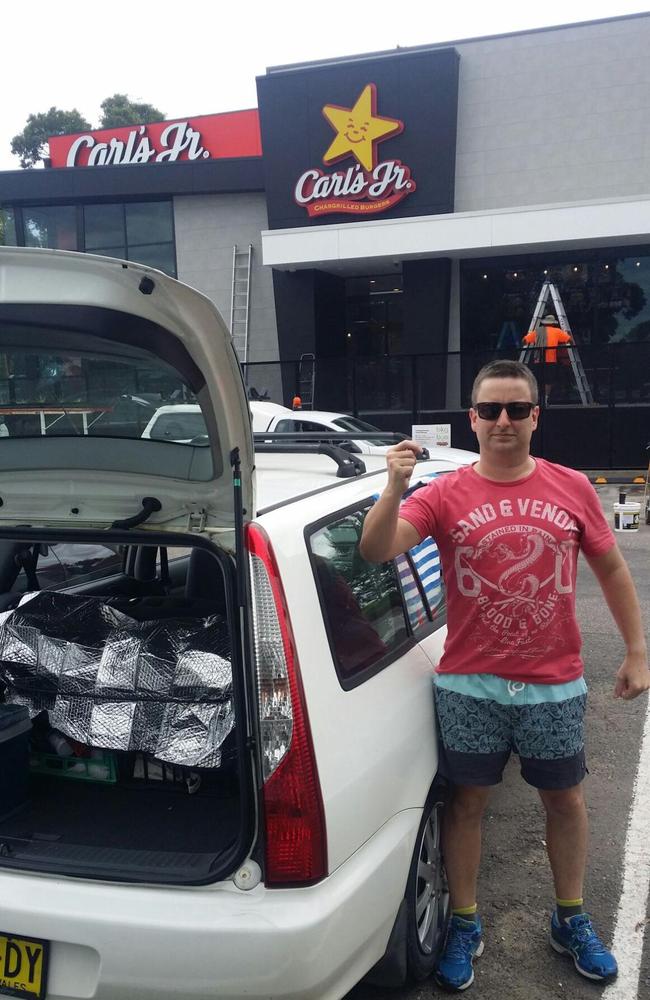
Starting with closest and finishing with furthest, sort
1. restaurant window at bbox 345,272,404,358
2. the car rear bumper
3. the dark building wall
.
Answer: the car rear bumper, the dark building wall, restaurant window at bbox 345,272,404,358

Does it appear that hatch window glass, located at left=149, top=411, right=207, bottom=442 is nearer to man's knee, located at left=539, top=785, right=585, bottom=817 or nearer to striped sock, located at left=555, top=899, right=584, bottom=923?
man's knee, located at left=539, top=785, right=585, bottom=817

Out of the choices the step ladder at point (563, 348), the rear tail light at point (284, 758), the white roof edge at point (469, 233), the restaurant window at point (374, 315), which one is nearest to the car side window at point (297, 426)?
the step ladder at point (563, 348)

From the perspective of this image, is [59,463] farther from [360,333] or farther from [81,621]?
[360,333]

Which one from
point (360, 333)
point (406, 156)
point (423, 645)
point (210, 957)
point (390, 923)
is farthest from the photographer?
point (360, 333)

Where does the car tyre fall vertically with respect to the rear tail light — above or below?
below

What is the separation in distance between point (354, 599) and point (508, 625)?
471mm

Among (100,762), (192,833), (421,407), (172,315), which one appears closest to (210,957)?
(192,833)

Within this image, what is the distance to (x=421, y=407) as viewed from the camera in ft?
57.5

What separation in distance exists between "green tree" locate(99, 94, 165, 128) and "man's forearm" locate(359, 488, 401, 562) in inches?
2889

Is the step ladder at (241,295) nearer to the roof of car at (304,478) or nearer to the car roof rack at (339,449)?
the car roof rack at (339,449)

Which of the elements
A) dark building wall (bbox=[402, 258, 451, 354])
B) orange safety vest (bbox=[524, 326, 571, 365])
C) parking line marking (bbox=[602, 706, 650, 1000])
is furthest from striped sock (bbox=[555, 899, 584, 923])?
dark building wall (bbox=[402, 258, 451, 354])

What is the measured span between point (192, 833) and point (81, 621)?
0.96 metres

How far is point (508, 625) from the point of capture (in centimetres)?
254

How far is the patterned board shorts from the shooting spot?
8.32 ft
